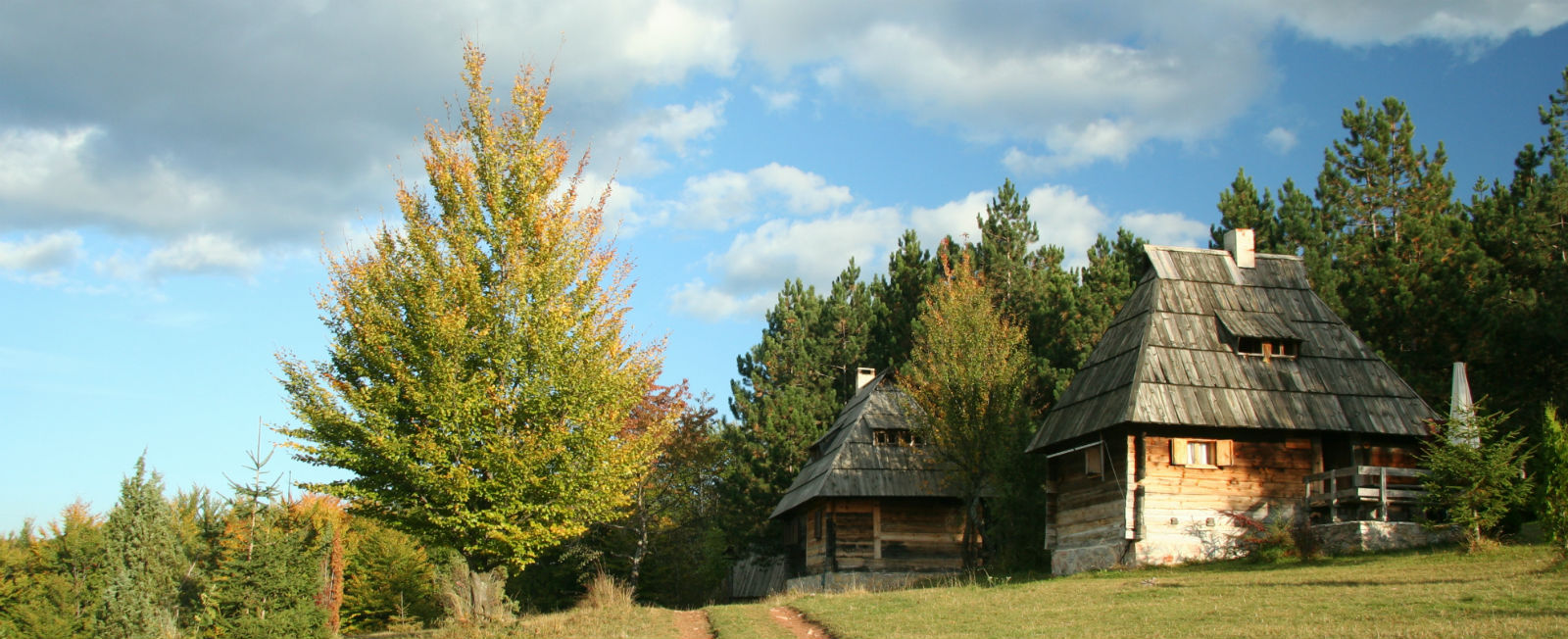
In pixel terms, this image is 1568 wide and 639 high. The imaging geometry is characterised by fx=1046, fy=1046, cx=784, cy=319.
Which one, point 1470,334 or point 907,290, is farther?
point 907,290

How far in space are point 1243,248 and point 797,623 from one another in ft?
52.0

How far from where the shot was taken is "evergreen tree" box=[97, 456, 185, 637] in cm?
2655

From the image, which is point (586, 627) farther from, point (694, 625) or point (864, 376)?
point (864, 376)

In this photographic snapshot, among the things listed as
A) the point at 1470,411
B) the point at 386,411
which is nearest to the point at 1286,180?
the point at 1470,411

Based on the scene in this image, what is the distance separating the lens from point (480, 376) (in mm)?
16250

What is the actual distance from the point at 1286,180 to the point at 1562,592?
25.7 metres

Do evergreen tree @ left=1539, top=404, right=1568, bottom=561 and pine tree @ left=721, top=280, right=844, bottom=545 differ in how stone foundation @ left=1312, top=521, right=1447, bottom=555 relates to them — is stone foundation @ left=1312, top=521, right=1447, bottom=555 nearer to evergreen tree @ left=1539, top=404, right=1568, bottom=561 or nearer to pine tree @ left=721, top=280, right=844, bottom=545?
evergreen tree @ left=1539, top=404, right=1568, bottom=561

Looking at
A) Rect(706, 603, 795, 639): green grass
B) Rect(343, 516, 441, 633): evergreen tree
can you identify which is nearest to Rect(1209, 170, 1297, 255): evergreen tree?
Rect(706, 603, 795, 639): green grass

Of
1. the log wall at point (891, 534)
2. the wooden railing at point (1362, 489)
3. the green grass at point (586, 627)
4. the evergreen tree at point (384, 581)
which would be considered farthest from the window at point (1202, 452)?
the evergreen tree at point (384, 581)

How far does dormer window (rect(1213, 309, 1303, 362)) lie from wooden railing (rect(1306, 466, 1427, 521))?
10.1 feet

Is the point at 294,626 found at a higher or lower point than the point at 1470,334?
lower

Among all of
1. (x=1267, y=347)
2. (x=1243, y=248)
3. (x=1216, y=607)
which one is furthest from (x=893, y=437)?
(x=1216, y=607)

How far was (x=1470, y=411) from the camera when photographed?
19250mm

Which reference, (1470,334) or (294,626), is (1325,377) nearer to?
(1470,334)
